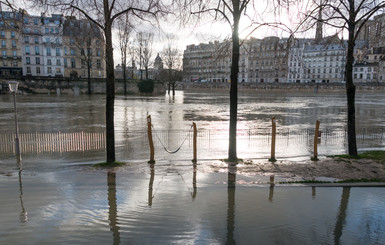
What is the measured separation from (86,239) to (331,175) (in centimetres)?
720

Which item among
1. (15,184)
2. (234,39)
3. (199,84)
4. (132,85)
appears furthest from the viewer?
(199,84)

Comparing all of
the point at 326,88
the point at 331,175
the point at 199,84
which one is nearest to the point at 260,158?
the point at 331,175

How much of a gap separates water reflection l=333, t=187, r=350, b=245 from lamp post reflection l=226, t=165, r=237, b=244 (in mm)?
1857

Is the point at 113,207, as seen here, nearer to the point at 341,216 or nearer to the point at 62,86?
the point at 341,216

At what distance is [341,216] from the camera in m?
6.33

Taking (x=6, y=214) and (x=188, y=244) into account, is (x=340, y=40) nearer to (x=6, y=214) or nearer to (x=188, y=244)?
(x=188, y=244)

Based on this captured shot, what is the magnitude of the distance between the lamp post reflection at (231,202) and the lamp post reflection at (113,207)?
204cm

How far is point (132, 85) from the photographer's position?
244 ft

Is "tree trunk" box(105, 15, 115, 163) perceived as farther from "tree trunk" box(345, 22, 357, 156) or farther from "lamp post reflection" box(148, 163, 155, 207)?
"tree trunk" box(345, 22, 357, 156)

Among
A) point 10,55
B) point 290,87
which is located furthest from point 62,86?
point 290,87

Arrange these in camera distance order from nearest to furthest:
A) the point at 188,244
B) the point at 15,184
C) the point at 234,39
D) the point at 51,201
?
the point at 188,244
the point at 51,201
the point at 15,184
the point at 234,39

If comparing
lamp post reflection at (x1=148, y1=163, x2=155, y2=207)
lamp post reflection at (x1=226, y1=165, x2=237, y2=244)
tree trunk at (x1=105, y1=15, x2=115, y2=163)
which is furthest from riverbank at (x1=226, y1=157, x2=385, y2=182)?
tree trunk at (x1=105, y1=15, x2=115, y2=163)

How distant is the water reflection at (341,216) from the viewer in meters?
5.49

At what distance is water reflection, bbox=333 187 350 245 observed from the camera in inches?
216
